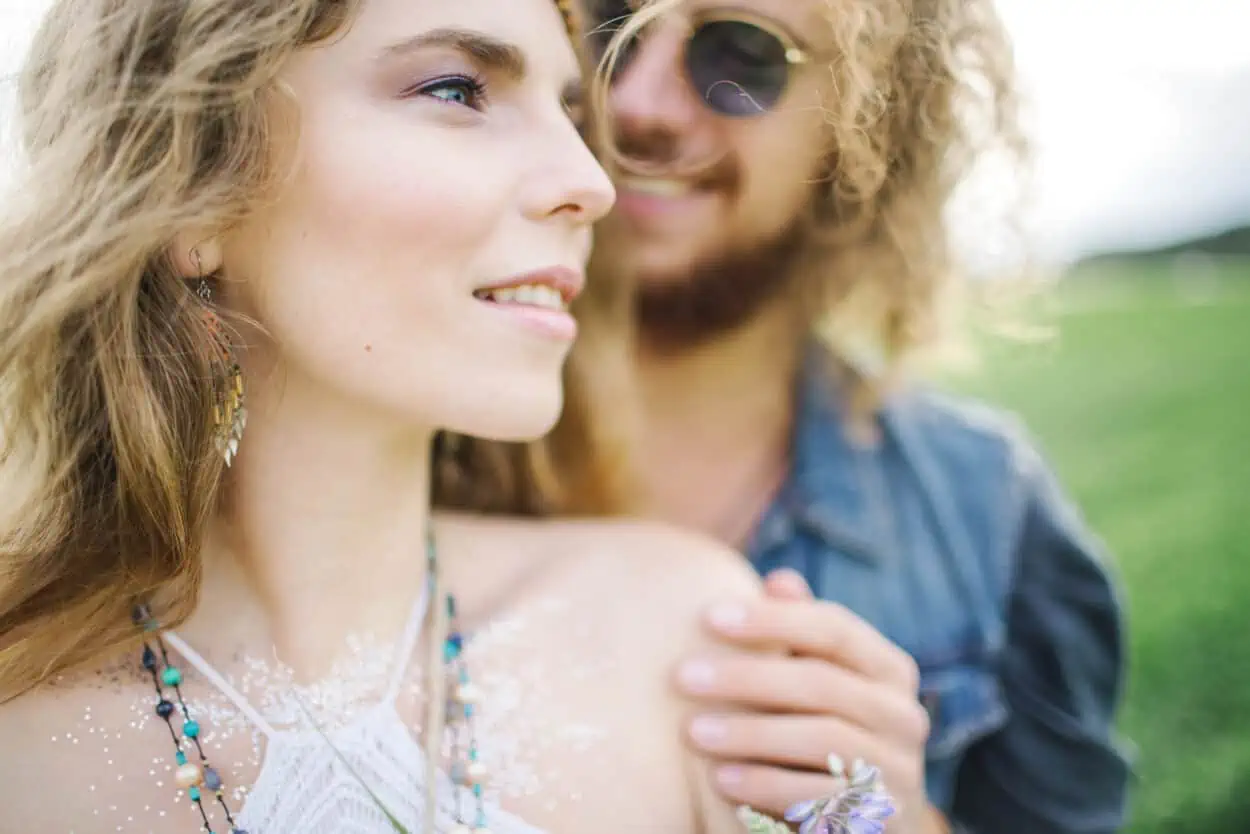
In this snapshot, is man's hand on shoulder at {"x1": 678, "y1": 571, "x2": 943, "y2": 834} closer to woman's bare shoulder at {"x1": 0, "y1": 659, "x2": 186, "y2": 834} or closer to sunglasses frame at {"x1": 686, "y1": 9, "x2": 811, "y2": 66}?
woman's bare shoulder at {"x1": 0, "y1": 659, "x2": 186, "y2": 834}

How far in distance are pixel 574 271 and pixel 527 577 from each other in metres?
0.55

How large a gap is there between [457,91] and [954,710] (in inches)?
70.7

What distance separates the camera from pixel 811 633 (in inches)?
66.3

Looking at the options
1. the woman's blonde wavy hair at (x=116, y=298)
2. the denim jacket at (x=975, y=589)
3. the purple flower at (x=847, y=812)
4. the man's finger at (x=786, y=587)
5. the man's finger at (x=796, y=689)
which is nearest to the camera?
the woman's blonde wavy hair at (x=116, y=298)

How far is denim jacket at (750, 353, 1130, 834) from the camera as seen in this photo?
8.11 ft

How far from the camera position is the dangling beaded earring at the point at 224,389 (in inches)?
58.4

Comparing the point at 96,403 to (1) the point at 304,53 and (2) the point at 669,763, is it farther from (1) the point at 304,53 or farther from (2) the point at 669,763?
(2) the point at 669,763

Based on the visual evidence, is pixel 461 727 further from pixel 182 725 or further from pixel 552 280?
pixel 552 280

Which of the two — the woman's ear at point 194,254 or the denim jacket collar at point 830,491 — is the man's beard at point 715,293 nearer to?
the denim jacket collar at point 830,491

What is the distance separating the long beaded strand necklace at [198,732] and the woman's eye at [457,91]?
83cm

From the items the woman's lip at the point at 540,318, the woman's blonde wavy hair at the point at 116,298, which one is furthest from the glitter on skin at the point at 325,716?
the woman's lip at the point at 540,318

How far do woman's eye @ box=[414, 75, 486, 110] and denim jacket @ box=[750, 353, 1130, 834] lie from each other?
52.4 inches

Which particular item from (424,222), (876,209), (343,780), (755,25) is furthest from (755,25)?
(343,780)

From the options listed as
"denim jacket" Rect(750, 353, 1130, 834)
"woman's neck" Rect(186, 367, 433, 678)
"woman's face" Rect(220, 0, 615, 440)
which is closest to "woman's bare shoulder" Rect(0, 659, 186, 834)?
"woman's neck" Rect(186, 367, 433, 678)
